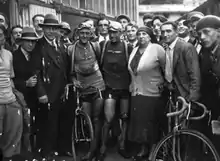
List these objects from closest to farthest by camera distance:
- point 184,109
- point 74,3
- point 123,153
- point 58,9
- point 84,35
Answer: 1. point 184,109
2. point 84,35
3. point 123,153
4. point 58,9
5. point 74,3

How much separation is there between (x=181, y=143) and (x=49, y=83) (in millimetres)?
2286

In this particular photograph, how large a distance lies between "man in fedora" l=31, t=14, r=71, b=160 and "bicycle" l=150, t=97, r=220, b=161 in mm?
1824

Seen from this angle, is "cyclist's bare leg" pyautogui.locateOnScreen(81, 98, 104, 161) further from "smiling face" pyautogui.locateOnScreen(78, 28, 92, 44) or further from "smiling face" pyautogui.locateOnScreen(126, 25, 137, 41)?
"smiling face" pyautogui.locateOnScreen(126, 25, 137, 41)

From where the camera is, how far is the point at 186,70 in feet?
17.5

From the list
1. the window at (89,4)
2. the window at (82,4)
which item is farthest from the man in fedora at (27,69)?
the window at (89,4)

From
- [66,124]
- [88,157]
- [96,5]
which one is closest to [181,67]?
[88,157]

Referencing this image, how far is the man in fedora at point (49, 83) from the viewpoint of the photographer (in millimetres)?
5801

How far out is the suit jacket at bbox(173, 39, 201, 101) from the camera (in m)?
5.16

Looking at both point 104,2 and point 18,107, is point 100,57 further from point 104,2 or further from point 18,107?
point 104,2

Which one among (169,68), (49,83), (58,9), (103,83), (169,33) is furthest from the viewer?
(58,9)

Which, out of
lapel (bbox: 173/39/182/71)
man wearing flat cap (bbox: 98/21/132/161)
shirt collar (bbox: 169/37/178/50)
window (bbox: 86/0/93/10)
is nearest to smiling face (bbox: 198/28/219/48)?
lapel (bbox: 173/39/182/71)

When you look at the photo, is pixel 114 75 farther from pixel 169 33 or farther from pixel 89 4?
pixel 89 4

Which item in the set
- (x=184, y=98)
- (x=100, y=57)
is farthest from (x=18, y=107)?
(x=184, y=98)

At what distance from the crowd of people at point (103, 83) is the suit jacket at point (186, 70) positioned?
0.01 meters
